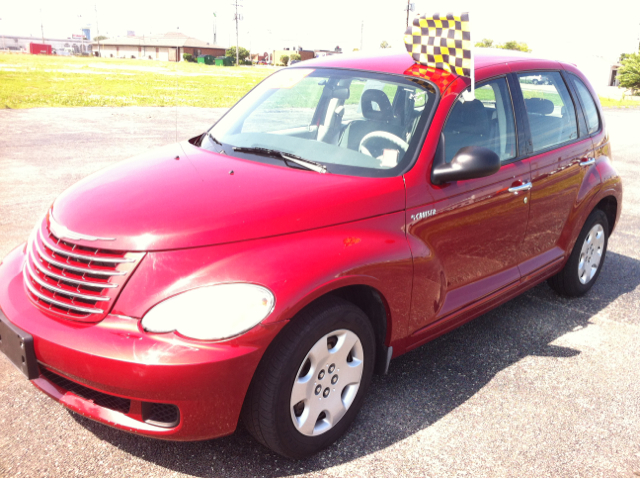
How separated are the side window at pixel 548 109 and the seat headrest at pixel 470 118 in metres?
0.51

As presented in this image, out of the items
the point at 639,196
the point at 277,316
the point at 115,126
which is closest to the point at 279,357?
the point at 277,316

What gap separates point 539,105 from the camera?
415 cm

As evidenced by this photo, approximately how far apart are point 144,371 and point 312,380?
756 millimetres

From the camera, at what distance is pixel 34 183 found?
25.8ft

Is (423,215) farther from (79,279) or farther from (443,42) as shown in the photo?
(79,279)

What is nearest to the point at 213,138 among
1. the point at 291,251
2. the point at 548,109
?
the point at 291,251

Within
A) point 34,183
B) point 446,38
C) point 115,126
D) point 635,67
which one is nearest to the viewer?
point 446,38

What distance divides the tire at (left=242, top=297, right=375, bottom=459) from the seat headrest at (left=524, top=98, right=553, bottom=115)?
6.73 feet

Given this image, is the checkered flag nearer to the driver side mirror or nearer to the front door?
the front door

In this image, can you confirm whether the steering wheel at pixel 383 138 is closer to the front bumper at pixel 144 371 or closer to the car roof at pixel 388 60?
the car roof at pixel 388 60

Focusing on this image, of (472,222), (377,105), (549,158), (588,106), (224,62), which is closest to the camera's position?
(472,222)

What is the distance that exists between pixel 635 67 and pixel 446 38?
4620 centimetres

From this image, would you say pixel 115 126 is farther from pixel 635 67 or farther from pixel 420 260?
pixel 635 67

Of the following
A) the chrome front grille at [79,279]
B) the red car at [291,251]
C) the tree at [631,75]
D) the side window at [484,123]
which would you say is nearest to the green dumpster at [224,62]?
the tree at [631,75]
